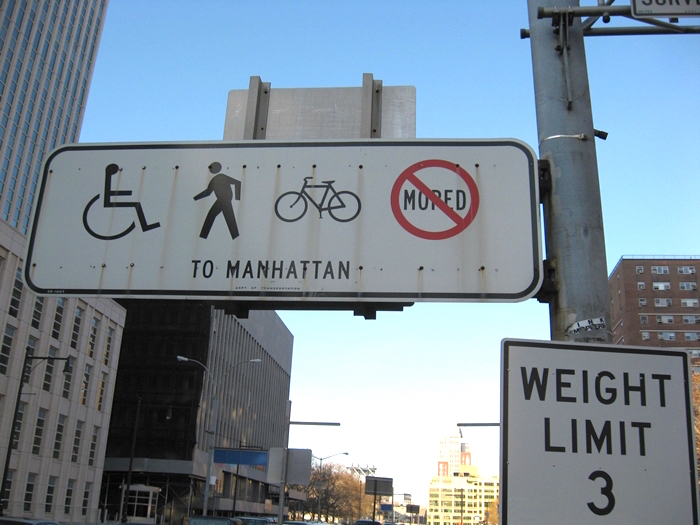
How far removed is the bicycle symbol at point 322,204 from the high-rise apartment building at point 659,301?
10406 centimetres

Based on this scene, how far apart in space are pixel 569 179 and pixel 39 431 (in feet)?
136

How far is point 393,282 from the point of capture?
2.95m

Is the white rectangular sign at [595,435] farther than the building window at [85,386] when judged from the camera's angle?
No

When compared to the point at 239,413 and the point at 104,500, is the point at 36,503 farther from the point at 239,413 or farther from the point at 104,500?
the point at 239,413

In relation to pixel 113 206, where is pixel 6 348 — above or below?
above

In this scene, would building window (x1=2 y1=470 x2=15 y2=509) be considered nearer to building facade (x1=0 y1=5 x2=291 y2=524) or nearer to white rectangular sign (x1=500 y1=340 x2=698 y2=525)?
building facade (x1=0 y1=5 x2=291 y2=524)

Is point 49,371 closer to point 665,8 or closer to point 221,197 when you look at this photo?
point 221,197

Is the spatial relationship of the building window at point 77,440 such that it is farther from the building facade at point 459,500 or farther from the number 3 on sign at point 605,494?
the building facade at point 459,500

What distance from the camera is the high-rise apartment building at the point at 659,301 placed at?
100250mm

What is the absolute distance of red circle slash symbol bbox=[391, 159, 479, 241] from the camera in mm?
3008

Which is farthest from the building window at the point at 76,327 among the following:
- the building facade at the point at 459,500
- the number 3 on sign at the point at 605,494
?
the building facade at the point at 459,500

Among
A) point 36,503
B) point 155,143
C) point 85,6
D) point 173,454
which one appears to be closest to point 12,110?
point 85,6

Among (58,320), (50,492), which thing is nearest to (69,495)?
(50,492)

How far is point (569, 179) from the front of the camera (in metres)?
2.92
